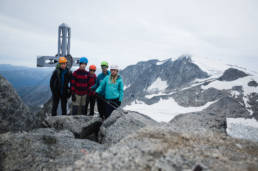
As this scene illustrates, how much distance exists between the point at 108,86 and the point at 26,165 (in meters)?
4.69

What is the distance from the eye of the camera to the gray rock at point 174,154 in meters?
2.93

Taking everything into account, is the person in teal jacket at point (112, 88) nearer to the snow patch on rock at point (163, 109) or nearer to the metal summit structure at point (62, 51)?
the metal summit structure at point (62, 51)

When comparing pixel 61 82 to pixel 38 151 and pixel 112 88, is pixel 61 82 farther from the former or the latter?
pixel 38 151

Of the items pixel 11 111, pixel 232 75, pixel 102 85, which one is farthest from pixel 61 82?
pixel 232 75

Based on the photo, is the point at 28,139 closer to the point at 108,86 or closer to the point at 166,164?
the point at 166,164

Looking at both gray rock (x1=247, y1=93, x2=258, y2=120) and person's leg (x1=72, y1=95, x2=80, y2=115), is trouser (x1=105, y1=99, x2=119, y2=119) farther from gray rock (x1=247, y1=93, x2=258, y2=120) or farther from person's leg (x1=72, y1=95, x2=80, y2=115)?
gray rock (x1=247, y1=93, x2=258, y2=120)

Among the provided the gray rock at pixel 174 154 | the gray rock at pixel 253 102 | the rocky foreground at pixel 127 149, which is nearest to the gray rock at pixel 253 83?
the gray rock at pixel 253 102

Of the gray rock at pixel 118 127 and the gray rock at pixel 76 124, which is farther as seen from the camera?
the gray rock at pixel 76 124

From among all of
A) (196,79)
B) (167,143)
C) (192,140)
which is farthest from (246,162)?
(196,79)

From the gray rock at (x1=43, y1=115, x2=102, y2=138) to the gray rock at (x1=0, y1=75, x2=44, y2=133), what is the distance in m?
0.97

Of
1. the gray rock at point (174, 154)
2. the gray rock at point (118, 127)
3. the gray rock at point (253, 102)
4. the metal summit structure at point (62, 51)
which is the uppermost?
the metal summit structure at point (62, 51)

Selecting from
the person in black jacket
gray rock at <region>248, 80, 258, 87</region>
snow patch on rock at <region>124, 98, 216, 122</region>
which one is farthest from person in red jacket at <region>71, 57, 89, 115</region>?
gray rock at <region>248, 80, 258, 87</region>

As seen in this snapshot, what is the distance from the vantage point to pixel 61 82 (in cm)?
878

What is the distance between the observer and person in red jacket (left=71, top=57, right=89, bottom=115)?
895cm
